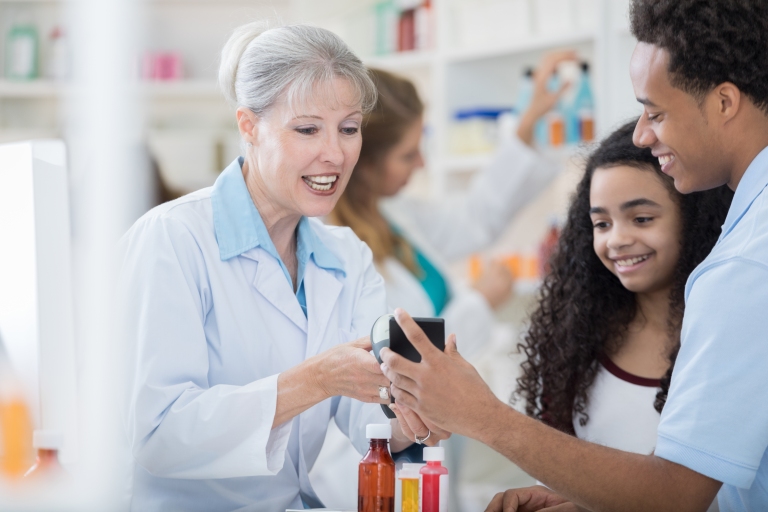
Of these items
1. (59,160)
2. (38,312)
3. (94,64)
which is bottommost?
(38,312)

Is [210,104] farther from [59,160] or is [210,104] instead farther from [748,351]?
[748,351]

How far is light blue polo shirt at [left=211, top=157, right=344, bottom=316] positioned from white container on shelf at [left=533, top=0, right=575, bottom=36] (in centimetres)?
213

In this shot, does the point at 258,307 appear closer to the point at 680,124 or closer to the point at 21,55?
the point at 680,124

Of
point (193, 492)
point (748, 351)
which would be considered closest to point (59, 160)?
point (193, 492)

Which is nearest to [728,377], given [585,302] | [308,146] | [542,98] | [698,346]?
[698,346]

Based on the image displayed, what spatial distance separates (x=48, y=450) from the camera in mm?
1160

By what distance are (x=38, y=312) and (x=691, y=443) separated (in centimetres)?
87

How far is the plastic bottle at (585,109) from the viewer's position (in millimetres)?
3367

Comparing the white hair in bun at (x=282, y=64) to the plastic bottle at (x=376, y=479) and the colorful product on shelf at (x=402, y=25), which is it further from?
the colorful product on shelf at (x=402, y=25)

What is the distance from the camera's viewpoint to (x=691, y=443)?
1064mm

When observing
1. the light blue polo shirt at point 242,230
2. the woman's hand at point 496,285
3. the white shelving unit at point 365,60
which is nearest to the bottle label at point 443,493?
the light blue polo shirt at point 242,230

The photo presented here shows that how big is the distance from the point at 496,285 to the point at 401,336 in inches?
73.7

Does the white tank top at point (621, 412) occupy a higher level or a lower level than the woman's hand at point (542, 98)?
lower

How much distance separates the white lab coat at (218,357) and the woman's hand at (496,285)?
1.39 m
